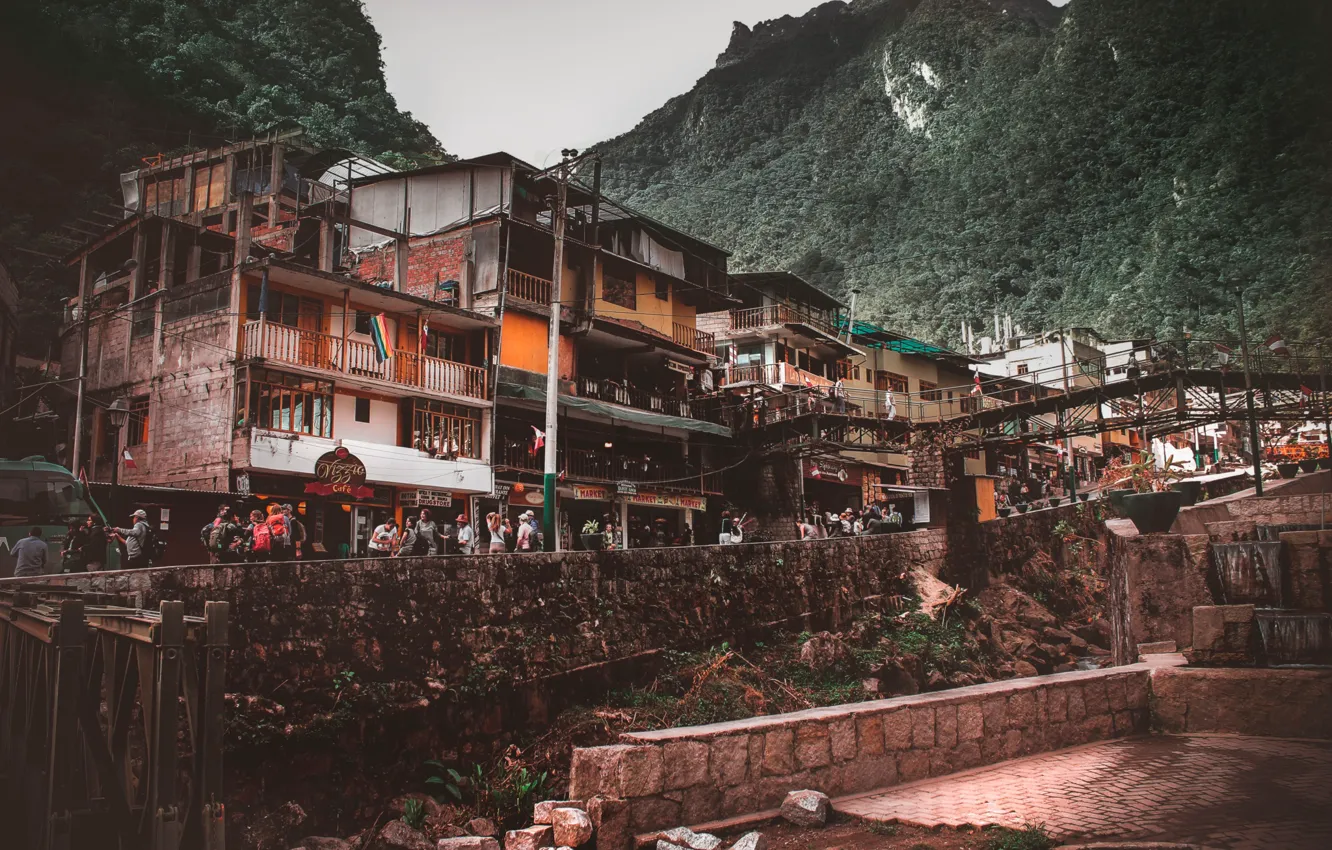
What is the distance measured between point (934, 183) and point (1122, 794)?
69456 millimetres

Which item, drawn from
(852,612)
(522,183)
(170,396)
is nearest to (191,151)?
(522,183)

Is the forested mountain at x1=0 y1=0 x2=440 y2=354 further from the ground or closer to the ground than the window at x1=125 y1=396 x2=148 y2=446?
further from the ground

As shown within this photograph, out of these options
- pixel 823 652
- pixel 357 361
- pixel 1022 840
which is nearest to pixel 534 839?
pixel 1022 840

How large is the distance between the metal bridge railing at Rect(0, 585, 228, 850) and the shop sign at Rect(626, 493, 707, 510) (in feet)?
77.5

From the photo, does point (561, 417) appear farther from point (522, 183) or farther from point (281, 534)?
point (281, 534)

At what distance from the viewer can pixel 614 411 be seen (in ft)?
95.9

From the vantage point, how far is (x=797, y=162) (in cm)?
8031

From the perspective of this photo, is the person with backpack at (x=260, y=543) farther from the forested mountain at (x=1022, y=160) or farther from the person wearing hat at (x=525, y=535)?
the forested mountain at (x=1022, y=160)

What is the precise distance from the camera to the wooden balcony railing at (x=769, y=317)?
3862cm

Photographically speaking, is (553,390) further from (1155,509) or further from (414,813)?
(1155,509)

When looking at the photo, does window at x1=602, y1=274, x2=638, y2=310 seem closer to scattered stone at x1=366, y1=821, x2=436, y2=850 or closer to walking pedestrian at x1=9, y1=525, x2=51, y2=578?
walking pedestrian at x1=9, y1=525, x2=51, y2=578

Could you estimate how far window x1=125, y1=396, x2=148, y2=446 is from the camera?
2386cm

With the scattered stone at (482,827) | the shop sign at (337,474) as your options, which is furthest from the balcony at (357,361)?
the scattered stone at (482,827)

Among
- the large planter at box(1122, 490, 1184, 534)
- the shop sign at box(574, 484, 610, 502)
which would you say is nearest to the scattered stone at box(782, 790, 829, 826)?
the large planter at box(1122, 490, 1184, 534)
